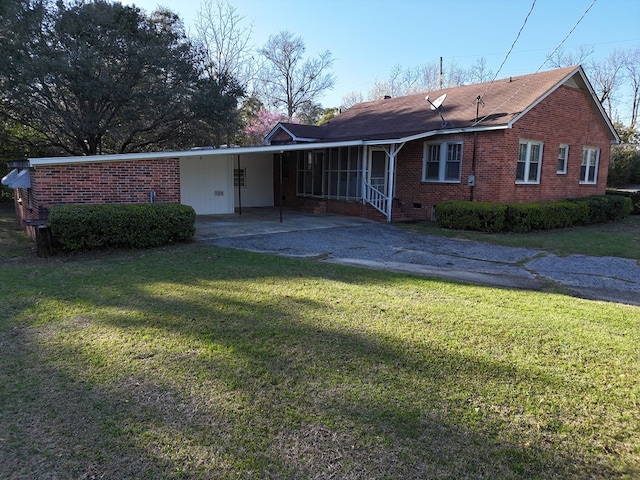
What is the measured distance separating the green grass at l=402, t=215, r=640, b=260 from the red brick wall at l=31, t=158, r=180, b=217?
7.25 meters

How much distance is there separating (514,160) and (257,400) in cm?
1294

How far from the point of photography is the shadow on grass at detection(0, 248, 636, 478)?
96.9 inches

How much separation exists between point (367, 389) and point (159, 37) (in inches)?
760

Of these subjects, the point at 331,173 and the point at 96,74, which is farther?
the point at 331,173

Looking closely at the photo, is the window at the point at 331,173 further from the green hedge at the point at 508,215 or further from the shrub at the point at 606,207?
the shrub at the point at 606,207

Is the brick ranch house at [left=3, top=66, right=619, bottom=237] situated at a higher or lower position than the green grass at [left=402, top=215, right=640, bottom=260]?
higher

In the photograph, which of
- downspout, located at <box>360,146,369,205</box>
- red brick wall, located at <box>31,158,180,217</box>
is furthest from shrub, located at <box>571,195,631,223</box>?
red brick wall, located at <box>31,158,180,217</box>

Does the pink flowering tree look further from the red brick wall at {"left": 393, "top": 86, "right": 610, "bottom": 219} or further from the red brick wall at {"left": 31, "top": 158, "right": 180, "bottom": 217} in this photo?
the red brick wall at {"left": 31, "top": 158, "right": 180, "bottom": 217}

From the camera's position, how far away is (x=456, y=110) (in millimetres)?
15531

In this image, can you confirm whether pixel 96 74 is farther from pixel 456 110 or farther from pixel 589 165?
pixel 589 165

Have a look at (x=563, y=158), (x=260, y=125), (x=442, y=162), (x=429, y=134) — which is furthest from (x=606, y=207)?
(x=260, y=125)

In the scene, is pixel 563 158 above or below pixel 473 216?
above

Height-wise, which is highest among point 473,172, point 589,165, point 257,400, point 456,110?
point 456,110

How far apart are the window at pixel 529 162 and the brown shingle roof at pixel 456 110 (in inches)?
56.6
